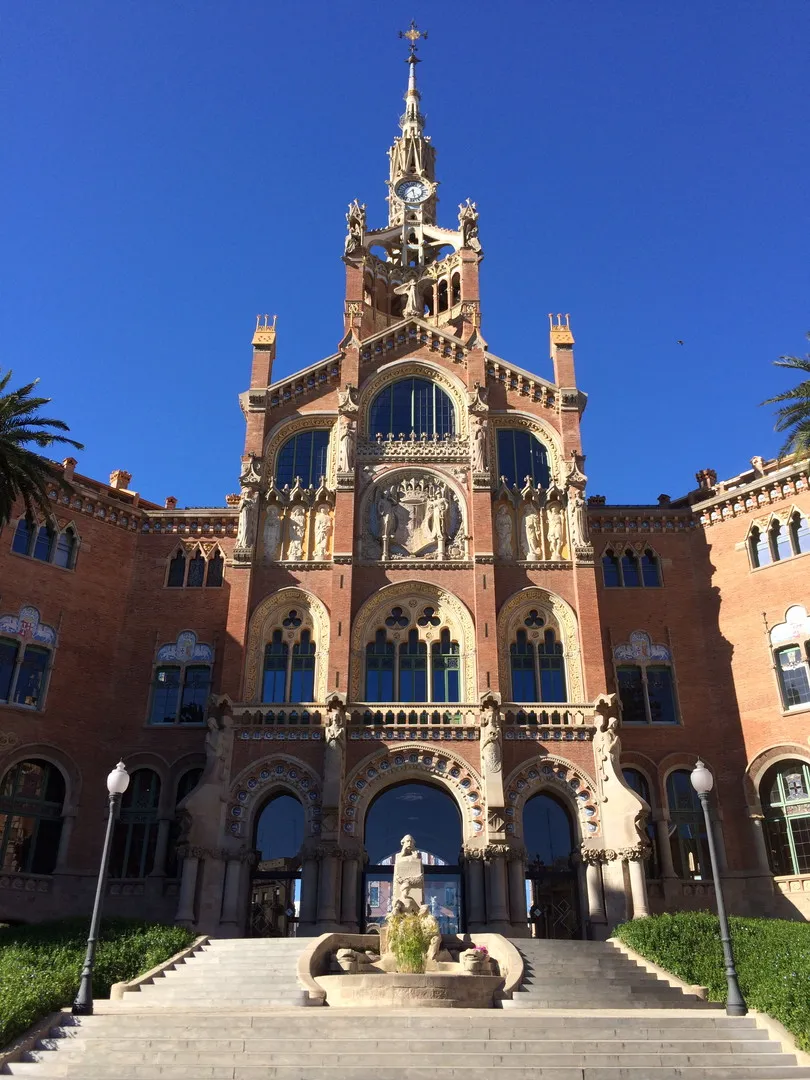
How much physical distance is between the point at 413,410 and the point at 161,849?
67.2ft

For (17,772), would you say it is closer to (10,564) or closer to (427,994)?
(10,564)

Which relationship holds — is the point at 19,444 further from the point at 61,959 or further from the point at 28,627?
the point at 61,959

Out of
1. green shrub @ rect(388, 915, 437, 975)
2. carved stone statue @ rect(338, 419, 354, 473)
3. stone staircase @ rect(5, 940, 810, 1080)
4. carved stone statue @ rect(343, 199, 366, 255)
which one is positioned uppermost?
carved stone statue @ rect(343, 199, 366, 255)

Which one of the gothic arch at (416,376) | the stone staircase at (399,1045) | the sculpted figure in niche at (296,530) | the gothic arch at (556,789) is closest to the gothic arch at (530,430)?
the gothic arch at (416,376)

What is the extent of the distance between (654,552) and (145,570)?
21.7m

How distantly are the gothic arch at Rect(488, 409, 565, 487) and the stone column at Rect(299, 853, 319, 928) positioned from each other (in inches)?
678

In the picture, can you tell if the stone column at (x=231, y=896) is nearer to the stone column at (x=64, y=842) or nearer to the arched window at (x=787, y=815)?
the stone column at (x=64, y=842)

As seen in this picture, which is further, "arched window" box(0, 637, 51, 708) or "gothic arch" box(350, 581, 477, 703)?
"gothic arch" box(350, 581, 477, 703)

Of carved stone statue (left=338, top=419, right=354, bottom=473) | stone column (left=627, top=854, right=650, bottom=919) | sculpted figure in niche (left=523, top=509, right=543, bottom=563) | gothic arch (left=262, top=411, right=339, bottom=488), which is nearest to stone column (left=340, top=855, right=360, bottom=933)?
stone column (left=627, top=854, right=650, bottom=919)

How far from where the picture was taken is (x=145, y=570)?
3872 centimetres

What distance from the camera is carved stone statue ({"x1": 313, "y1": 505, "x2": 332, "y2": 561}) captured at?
3635 cm

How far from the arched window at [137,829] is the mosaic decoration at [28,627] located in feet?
20.2

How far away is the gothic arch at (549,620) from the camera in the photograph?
3369 centimetres

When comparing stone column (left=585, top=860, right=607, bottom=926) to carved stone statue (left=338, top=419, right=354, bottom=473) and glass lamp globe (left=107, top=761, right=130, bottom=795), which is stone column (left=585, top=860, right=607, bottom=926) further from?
carved stone statue (left=338, top=419, right=354, bottom=473)
